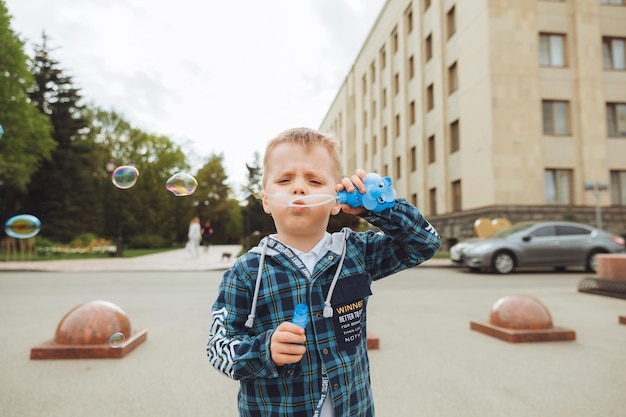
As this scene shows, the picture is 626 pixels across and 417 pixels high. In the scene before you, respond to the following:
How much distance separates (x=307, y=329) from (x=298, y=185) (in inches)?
22.3

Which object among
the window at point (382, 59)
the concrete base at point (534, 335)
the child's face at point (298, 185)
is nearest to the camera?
the child's face at point (298, 185)

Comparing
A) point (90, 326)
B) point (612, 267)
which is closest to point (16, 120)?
point (90, 326)

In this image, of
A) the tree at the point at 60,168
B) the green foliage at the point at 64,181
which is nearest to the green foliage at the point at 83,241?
the green foliage at the point at 64,181

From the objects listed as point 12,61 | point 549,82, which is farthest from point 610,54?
point 12,61

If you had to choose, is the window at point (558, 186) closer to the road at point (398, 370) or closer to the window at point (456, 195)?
the window at point (456, 195)

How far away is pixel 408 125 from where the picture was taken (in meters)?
31.3

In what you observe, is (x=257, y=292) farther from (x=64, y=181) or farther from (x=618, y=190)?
(x=64, y=181)

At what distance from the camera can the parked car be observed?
14359 millimetres

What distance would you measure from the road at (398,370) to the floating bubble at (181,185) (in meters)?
1.62

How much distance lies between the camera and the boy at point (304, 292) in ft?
5.55

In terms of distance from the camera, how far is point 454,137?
2511 centimetres

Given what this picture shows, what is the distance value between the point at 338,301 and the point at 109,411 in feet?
7.91

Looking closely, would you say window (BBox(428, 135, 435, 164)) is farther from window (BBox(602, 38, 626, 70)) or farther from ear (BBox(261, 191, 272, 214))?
ear (BBox(261, 191, 272, 214))

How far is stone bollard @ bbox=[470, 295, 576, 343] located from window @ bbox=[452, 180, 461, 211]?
64.3 ft
